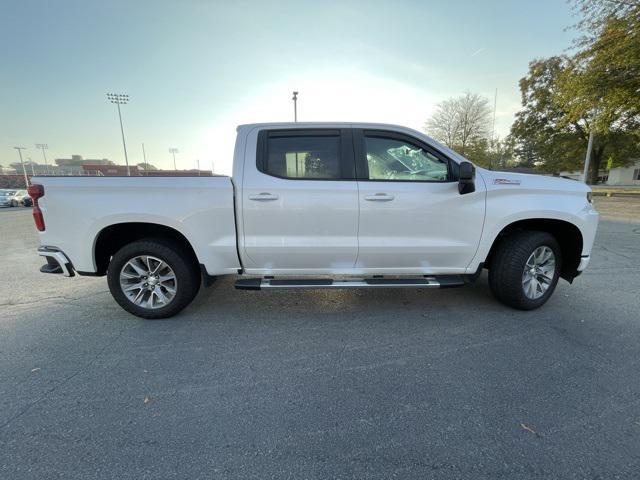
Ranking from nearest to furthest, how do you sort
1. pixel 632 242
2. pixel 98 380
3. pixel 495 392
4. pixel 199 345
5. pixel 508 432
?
pixel 508 432 < pixel 495 392 < pixel 98 380 < pixel 199 345 < pixel 632 242

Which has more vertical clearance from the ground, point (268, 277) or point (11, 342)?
point (268, 277)

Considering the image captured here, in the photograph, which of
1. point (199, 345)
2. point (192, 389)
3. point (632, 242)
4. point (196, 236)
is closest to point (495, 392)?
point (192, 389)

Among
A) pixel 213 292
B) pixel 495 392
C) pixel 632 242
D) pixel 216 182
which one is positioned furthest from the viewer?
pixel 632 242

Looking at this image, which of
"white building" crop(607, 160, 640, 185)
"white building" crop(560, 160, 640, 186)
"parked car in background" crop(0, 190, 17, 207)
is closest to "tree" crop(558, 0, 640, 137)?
"parked car in background" crop(0, 190, 17, 207)

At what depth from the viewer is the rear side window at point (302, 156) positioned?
10.6ft

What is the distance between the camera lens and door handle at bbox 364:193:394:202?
124 inches

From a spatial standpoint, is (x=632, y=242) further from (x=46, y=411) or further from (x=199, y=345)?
(x=46, y=411)

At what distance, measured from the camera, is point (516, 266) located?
3.37 metres

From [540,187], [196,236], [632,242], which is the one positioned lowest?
[632,242]

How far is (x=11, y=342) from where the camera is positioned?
9.70ft

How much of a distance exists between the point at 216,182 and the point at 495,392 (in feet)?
10.0

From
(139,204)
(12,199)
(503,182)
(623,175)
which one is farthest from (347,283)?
(623,175)

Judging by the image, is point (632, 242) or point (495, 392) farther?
point (632, 242)

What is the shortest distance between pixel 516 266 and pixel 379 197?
68.2 inches
